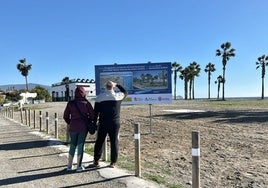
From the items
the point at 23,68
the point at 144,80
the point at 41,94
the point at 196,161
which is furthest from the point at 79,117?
the point at 41,94

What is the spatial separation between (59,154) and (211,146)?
17.2 feet

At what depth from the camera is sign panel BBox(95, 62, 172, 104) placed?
682 inches

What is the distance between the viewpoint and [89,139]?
53.8 feet

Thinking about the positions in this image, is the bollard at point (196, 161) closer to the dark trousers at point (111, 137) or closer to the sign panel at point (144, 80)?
the dark trousers at point (111, 137)

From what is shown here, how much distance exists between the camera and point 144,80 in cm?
1778

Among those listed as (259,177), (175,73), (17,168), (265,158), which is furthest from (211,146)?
(175,73)

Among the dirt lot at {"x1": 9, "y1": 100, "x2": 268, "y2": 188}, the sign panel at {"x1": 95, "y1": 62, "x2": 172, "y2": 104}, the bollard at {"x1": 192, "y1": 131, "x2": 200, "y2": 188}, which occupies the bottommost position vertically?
the dirt lot at {"x1": 9, "y1": 100, "x2": 268, "y2": 188}

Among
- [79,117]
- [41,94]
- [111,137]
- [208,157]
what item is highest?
[79,117]

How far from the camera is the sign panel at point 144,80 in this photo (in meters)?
17.3

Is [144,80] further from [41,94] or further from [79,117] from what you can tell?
[41,94]

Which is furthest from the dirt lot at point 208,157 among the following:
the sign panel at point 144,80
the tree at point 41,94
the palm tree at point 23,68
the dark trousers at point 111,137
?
the tree at point 41,94

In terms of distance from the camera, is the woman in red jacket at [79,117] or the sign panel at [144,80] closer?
the woman in red jacket at [79,117]

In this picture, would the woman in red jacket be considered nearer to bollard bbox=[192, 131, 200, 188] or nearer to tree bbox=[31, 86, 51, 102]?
bollard bbox=[192, 131, 200, 188]

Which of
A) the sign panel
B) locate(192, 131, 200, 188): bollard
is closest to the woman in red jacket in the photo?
locate(192, 131, 200, 188): bollard
